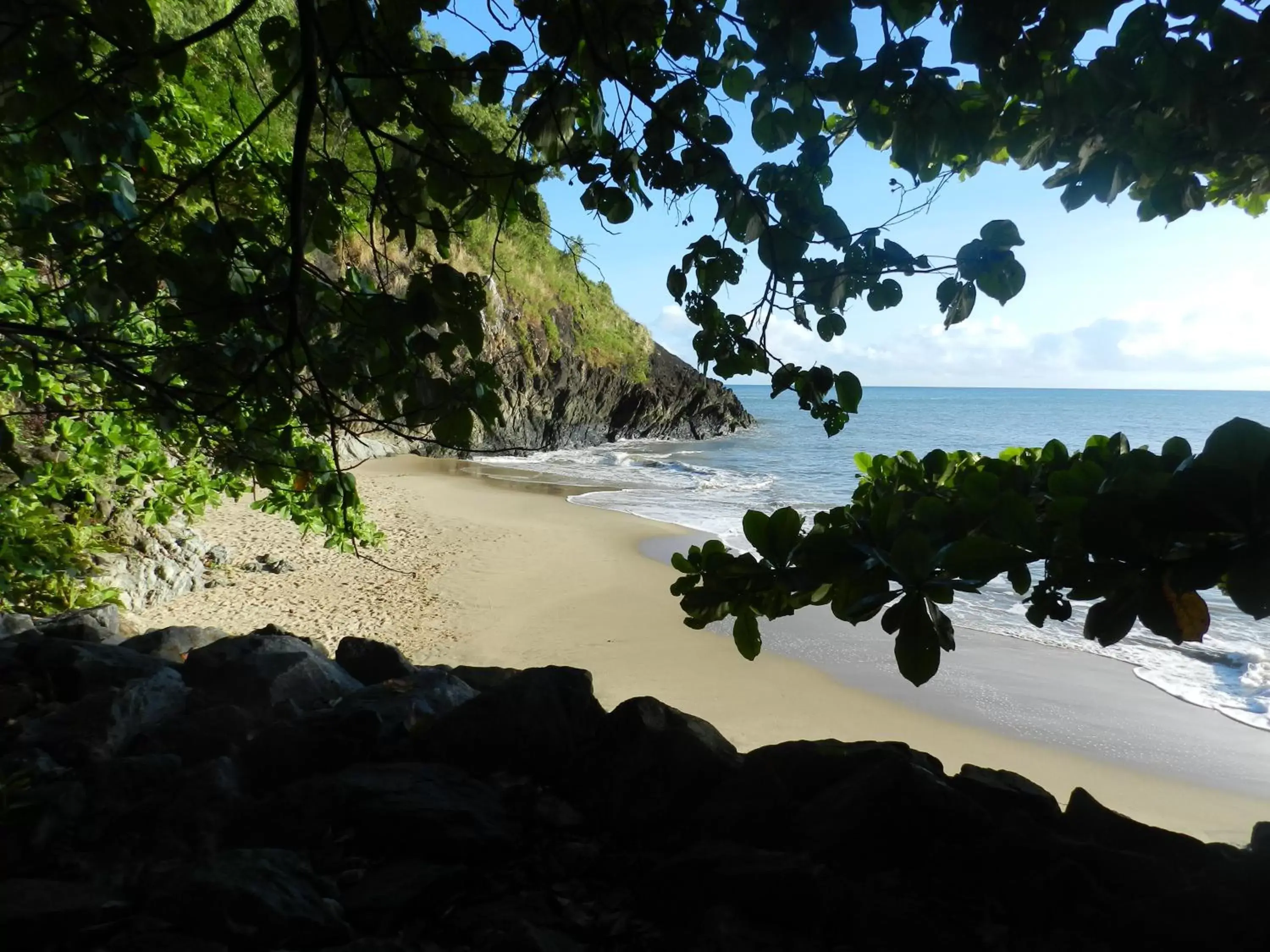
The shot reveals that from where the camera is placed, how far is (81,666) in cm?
277

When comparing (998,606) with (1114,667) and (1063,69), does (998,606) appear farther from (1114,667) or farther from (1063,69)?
(1063,69)

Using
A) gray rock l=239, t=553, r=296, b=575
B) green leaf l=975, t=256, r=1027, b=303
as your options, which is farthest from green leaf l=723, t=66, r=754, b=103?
gray rock l=239, t=553, r=296, b=575

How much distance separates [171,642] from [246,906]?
8.03ft

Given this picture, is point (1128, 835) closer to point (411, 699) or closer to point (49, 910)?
point (411, 699)

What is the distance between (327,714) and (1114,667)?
21.4 ft

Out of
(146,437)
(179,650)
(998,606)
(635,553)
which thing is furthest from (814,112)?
(635,553)

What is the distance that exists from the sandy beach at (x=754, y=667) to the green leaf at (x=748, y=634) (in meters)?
3.88

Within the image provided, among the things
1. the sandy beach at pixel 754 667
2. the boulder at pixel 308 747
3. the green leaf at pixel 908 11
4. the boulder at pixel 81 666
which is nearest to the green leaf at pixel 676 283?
the green leaf at pixel 908 11

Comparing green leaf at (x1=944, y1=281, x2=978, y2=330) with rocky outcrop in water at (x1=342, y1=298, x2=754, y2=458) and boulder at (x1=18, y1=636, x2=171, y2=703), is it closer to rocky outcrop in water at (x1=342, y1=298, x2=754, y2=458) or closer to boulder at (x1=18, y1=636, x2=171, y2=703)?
boulder at (x1=18, y1=636, x2=171, y2=703)

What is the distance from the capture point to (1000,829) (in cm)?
190

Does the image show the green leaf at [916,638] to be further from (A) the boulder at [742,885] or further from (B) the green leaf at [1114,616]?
(A) the boulder at [742,885]

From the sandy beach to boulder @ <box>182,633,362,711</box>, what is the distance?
2223 mm

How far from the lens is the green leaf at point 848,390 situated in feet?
5.00

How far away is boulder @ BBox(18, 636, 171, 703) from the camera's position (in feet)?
8.98
